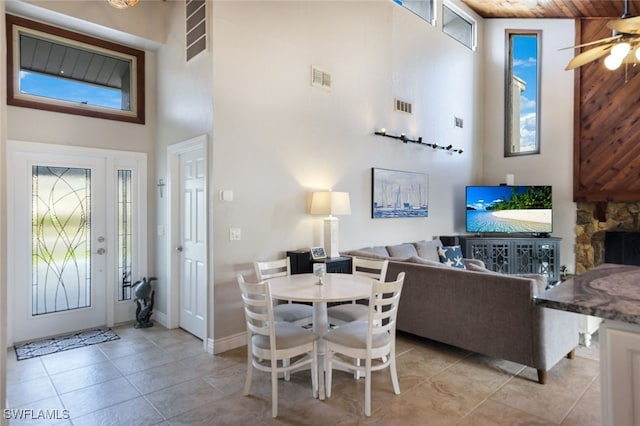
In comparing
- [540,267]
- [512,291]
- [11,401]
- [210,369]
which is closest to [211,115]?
[210,369]

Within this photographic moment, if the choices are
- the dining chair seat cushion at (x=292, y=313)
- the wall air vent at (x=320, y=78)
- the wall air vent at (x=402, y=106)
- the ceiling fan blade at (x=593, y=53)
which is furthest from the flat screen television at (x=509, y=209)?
the dining chair seat cushion at (x=292, y=313)

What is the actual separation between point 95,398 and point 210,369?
2.77ft

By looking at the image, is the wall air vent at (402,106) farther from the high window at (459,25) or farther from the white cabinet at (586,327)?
the white cabinet at (586,327)

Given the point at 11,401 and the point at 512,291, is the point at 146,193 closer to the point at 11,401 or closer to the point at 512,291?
the point at 11,401

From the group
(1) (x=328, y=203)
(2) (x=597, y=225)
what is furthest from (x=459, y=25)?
(1) (x=328, y=203)

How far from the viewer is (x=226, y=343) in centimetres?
357

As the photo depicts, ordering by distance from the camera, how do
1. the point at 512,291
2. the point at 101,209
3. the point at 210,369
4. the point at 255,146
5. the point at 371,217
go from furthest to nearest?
the point at 371,217 < the point at 101,209 < the point at 255,146 < the point at 210,369 < the point at 512,291

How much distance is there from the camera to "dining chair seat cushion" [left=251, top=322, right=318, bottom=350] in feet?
8.29

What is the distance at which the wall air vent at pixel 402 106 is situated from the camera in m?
5.42

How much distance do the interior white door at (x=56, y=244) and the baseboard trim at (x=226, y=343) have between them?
1690mm

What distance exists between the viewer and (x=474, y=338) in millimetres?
3189

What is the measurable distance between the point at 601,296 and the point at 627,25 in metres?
2.66

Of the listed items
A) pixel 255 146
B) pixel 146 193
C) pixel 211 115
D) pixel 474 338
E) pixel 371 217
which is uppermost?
pixel 211 115

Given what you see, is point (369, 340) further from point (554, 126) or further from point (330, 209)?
point (554, 126)
